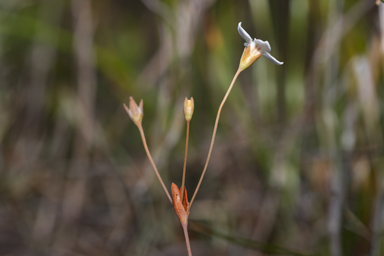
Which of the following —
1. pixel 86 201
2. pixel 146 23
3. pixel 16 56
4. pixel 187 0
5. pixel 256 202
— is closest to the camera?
pixel 187 0

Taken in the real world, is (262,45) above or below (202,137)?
above

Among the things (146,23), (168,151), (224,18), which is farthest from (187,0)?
(146,23)

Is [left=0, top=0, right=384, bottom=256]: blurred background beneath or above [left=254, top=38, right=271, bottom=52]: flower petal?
beneath

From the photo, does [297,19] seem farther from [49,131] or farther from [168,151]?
[49,131]

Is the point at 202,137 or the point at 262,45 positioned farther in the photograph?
the point at 202,137

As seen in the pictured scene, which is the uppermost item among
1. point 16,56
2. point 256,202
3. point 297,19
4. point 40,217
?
point 297,19

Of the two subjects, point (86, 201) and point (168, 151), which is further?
point (86, 201)

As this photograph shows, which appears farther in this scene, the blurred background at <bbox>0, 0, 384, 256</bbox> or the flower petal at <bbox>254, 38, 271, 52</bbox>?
the blurred background at <bbox>0, 0, 384, 256</bbox>

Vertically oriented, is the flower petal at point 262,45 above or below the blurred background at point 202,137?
above
